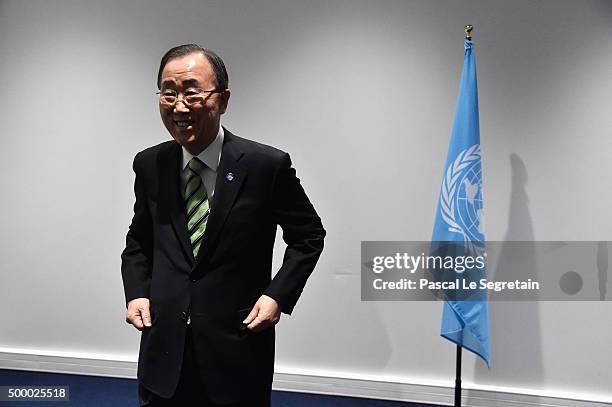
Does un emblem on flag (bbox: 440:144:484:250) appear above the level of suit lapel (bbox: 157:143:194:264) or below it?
above

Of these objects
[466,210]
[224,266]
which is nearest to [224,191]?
[224,266]

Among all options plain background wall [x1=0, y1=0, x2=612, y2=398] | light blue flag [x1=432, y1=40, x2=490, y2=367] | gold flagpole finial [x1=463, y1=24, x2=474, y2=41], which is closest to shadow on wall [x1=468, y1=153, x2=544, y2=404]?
plain background wall [x1=0, y1=0, x2=612, y2=398]

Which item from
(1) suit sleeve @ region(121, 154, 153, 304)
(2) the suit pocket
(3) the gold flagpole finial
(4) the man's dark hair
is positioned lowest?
(2) the suit pocket

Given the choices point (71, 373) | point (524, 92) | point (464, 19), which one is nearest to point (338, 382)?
point (71, 373)

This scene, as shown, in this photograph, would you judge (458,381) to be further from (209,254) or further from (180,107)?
(180,107)

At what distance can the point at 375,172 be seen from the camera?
352 centimetres

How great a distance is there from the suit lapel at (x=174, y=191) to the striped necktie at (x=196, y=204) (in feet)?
0.06

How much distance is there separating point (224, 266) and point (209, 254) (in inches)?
2.2

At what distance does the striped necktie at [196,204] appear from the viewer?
5.79 feet

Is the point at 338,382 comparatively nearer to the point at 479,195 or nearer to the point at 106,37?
the point at 479,195

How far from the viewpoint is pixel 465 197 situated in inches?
122

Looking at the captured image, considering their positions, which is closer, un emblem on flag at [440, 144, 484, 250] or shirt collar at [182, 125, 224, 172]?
shirt collar at [182, 125, 224, 172]

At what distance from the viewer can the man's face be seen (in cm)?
168

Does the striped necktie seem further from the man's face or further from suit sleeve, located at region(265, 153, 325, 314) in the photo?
suit sleeve, located at region(265, 153, 325, 314)
